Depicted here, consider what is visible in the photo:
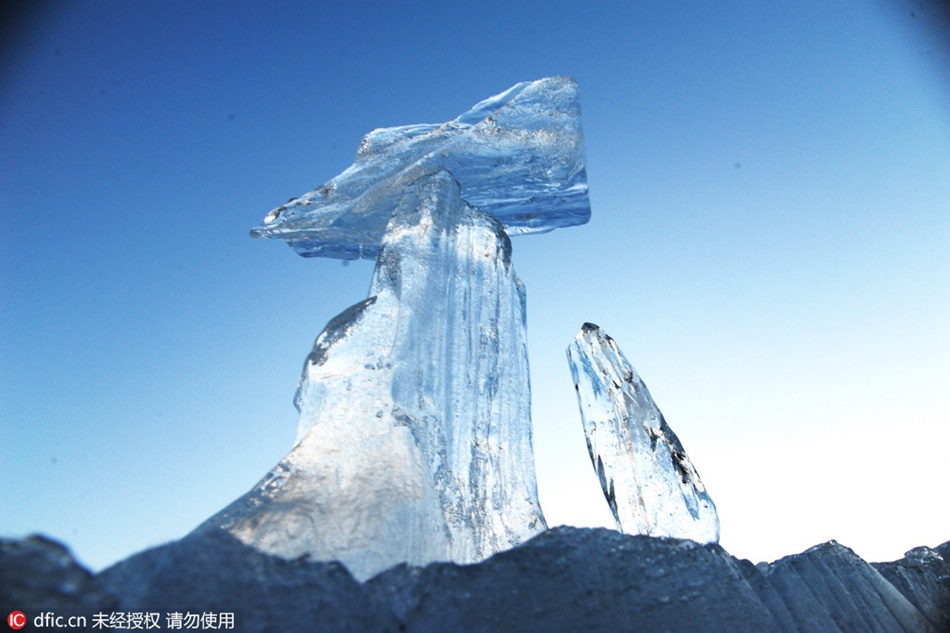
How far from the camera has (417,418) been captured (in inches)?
166

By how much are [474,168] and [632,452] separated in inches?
107

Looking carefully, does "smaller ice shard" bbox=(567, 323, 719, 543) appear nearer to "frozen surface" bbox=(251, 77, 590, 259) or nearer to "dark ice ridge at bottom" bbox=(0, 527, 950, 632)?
"dark ice ridge at bottom" bbox=(0, 527, 950, 632)

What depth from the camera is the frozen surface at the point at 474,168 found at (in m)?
5.82

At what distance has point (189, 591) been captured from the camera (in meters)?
2.24

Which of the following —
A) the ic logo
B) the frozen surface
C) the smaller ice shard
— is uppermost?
the frozen surface

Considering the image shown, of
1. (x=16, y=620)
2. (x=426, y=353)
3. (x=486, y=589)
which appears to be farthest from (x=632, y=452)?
(x=16, y=620)

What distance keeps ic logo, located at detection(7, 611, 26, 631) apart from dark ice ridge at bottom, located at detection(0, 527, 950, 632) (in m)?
0.03

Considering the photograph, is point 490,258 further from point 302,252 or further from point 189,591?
point 189,591

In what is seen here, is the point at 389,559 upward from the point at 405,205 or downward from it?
downward

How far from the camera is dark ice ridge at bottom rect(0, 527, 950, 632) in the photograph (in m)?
2.12

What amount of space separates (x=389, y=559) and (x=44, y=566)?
1.55m

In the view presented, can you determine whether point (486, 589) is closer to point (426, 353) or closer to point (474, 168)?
point (426, 353)

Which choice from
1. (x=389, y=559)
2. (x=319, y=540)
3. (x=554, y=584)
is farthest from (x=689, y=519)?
(x=319, y=540)

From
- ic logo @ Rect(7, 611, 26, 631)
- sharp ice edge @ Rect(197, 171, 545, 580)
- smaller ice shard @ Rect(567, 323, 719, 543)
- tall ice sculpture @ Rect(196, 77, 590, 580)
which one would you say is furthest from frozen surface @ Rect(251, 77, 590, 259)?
ic logo @ Rect(7, 611, 26, 631)
